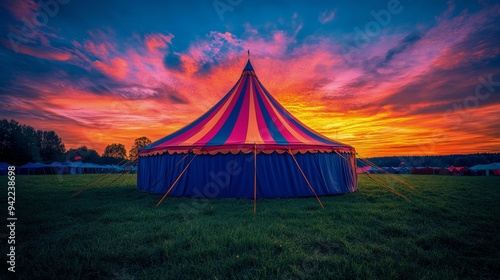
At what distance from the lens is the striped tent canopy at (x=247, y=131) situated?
5.67 meters

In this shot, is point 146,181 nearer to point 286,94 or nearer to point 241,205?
point 241,205

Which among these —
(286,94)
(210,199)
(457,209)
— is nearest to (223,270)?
(210,199)

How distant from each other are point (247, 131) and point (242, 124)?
1.48ft

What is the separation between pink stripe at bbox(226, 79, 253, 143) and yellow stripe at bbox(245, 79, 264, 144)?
0.29 feet

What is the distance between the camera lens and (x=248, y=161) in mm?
5738

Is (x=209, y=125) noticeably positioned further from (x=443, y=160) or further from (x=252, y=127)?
(x=443, y=160)

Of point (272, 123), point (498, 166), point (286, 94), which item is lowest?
point (498, 166)

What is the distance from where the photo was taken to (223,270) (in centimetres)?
195

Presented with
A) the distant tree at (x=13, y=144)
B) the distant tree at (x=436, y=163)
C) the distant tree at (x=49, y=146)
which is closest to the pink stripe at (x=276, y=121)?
the distant tree at (x=13, y=144)

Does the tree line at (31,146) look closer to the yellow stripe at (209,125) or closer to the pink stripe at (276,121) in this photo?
the yellow stripe at (209,125)

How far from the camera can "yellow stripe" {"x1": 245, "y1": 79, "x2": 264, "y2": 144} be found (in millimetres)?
5719

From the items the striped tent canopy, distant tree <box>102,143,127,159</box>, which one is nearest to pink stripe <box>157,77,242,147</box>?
the striped tent canopy

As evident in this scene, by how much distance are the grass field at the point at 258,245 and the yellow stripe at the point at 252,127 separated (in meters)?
2.03

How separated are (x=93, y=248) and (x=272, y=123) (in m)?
5.24
